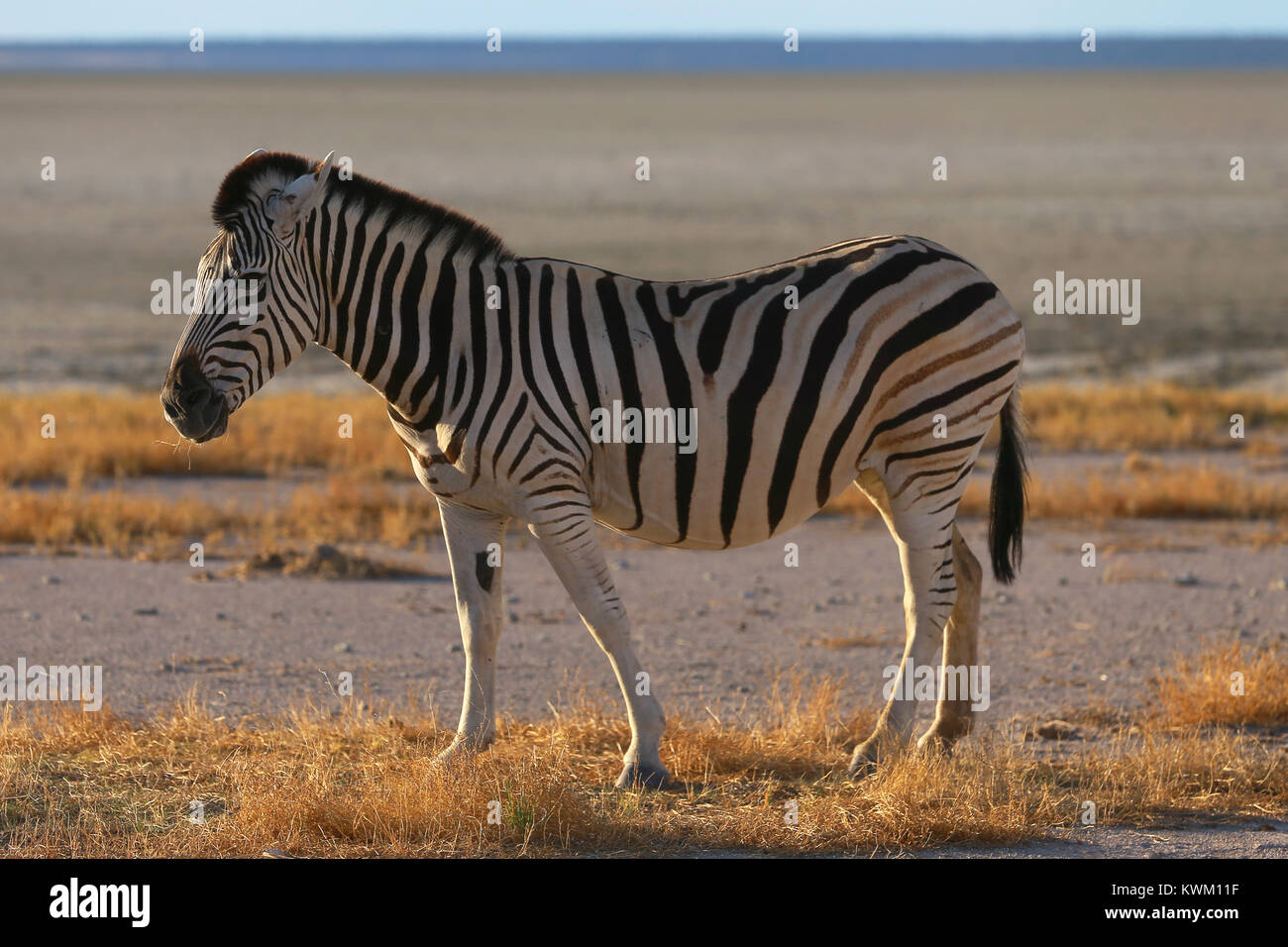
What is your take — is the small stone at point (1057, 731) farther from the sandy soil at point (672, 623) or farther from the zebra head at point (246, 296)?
the zebra head at point (246, 296)

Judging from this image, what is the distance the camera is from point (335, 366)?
25.0 metres

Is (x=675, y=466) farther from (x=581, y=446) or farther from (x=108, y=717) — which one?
(x=108, y=717)

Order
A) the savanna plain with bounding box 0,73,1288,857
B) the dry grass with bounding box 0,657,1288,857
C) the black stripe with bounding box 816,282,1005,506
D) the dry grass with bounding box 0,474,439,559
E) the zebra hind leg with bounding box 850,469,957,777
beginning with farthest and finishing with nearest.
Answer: the dry grass with bounding box 0,474,439,559, the zebra hind leg with bounding box 850,469,957,777, the black stripe with bounding box 816,282,1005,506, the savanna plain with bounding box 0,73,1288,857, the dry grass with bounding box 0,657,1288,857

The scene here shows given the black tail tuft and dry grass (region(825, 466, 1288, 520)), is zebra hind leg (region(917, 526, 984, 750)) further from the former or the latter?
dry grass (region(825, 466, 1288, 520))

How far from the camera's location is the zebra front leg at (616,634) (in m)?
6.58

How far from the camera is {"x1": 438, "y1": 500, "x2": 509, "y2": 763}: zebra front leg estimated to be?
6.89 metres

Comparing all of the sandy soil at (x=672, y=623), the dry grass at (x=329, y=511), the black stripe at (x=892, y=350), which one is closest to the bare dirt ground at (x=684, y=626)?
the sandy soil at (x=672, y=623)

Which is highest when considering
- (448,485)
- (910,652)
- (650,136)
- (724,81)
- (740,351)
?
(724,81)

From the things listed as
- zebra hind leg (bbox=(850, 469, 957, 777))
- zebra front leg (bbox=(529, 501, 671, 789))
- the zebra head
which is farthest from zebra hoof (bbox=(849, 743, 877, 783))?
the zebra head

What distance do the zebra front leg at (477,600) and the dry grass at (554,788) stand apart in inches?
7.8

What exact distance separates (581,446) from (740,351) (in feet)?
2.60

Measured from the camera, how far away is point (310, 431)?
53.0ft
